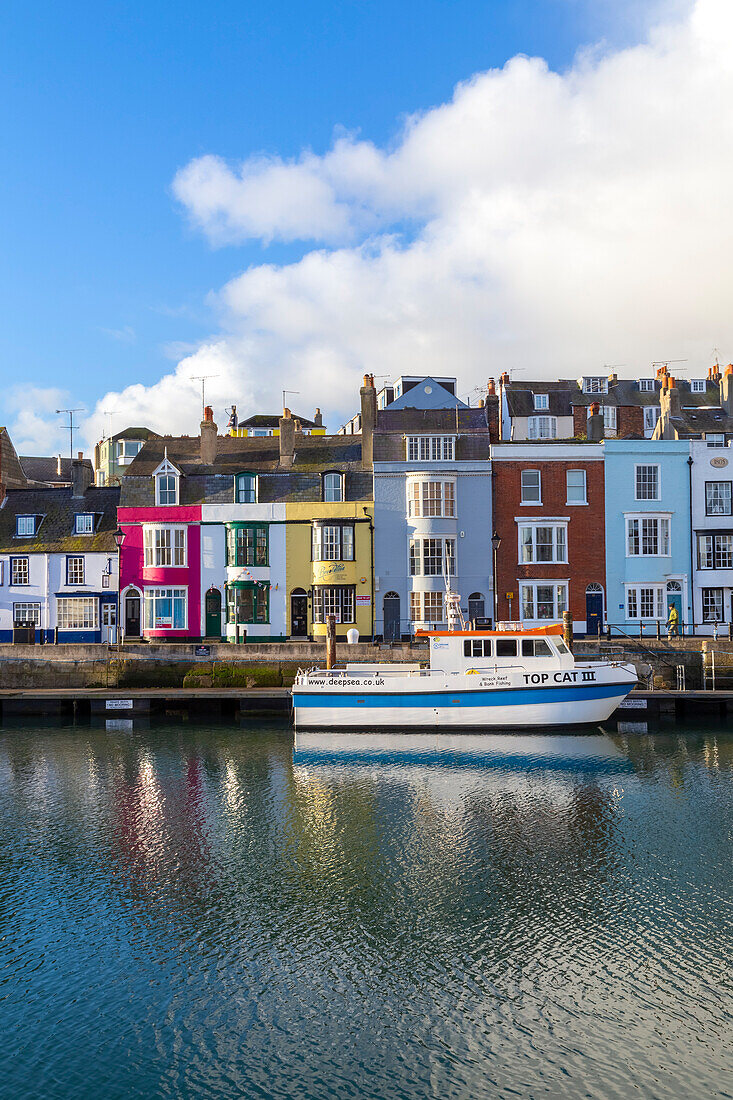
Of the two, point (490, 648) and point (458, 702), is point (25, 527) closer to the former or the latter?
point (458, 702)

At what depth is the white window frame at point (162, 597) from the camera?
4591 centimetres

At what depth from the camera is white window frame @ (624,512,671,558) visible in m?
44.4

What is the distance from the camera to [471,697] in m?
31.9

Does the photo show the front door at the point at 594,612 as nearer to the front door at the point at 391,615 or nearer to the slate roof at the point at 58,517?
the front door at the point at 391,615

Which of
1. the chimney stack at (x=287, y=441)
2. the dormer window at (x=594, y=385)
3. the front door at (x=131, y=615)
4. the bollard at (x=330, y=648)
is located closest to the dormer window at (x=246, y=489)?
the chimney stack at (x=287, y=441)

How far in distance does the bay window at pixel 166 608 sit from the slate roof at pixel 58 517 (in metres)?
3.69

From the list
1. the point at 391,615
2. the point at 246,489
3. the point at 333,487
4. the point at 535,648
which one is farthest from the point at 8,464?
the point at 535,648

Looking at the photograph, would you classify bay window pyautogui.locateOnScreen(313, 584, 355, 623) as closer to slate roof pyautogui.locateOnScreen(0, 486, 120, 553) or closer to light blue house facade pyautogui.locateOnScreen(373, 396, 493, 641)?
light blue house facade pyautogui.locateOnScreen(373, 396, 493, 641)

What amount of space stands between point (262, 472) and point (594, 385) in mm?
42896

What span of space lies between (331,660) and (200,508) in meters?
14.6

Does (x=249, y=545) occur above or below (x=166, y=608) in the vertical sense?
above

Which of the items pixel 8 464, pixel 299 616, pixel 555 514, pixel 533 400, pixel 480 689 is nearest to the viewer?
pixel 480 689

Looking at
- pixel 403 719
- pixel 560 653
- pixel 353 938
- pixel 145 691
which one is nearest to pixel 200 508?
pixel 145 691

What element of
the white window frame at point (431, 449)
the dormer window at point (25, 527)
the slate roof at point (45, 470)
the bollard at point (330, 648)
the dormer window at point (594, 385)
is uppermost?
the dormer window at point (594, 385)
